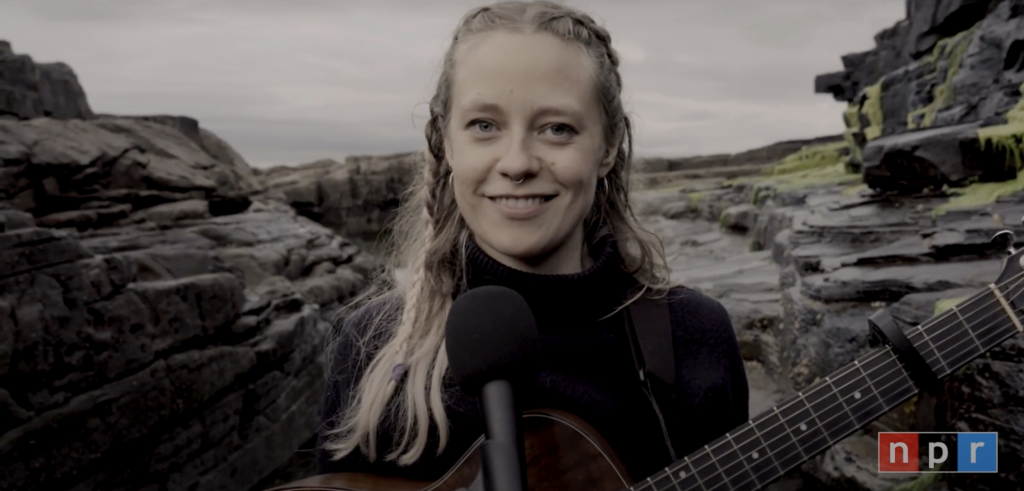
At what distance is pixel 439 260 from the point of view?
2.03 m

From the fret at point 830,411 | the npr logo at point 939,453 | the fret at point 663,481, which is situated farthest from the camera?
the npr logo at point 939,453

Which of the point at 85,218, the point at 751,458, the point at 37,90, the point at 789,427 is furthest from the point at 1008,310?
the point at 37,90

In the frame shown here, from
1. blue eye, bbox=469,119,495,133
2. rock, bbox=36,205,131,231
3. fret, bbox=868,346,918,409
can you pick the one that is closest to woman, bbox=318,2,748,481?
blue eye, bbox=469,119,495,133

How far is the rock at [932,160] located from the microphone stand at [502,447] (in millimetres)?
6504

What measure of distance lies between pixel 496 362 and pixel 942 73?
12.1 m

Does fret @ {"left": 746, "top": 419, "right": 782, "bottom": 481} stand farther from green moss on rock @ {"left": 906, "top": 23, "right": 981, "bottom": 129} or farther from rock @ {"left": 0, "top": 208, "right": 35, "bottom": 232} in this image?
green moss on rock @ {"left": 906, "top": 23, "right": 981, "bottom": 129}

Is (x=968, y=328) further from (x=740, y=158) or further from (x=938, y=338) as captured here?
(x=740, y=158)

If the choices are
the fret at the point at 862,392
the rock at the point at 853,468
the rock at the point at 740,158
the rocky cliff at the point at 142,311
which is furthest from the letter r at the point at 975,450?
the rock at the point at 740,158

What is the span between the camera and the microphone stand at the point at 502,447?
102 centimetres

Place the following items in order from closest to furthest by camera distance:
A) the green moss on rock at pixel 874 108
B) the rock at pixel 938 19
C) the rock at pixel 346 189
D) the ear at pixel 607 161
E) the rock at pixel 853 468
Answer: the ear at pixel 607 161, the rock at pixel 853 468, the rock at pixel 938 19, the green moss on rock at pixel 874 108, the rock at pixel 346 189

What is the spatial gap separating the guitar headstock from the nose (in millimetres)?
1149

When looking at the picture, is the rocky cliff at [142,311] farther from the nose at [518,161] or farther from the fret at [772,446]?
the fret at [772,446]

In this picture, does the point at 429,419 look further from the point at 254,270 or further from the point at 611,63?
the point at 254,270

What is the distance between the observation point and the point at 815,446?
1.70 m
